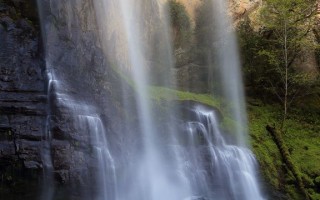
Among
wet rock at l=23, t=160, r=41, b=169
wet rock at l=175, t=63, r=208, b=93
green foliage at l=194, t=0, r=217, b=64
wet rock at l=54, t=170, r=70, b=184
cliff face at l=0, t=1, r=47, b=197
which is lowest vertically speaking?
wet rock at l=54, t=170, r=70, b=184

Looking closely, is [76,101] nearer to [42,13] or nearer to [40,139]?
[40,139]

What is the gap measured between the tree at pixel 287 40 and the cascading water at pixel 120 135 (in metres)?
4.29

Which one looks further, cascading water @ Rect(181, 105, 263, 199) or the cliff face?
cascading water @ Rect(181, 105, 263, 199)

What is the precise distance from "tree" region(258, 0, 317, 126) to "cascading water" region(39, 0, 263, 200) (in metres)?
4.29

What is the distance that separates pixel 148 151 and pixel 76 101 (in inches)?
114

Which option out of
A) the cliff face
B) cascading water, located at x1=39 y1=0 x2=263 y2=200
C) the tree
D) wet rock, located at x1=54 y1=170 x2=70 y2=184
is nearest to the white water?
the tree

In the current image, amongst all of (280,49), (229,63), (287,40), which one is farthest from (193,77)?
(287,40)

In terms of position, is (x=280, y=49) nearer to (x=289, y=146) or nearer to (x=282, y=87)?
(x=282, y=87)

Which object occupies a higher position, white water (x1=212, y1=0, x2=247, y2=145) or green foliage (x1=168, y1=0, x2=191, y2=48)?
green foliage (x1=168, y1=0, x2=191, y2=48)

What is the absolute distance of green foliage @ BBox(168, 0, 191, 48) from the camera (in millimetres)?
20094

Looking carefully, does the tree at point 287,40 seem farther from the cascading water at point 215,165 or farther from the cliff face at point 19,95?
the cliff face at point 19,95

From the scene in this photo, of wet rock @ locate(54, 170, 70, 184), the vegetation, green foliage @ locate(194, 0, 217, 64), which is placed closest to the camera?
wet rock @ locate(54, 170, 70, 184)

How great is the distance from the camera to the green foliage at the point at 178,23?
65.9ft

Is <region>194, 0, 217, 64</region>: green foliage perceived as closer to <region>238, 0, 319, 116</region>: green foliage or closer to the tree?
<region>238, 0, 319, 116</region>: green foliage
